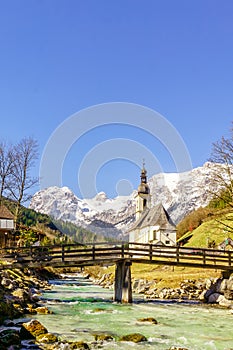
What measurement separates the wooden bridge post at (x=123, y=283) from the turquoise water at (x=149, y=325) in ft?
2.43

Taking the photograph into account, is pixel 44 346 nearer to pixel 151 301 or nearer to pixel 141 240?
pixel 151 301

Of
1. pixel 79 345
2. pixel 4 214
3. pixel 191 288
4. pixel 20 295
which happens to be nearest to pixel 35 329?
pixel 79 345

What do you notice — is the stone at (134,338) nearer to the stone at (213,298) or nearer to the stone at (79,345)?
the stone at (79,345)

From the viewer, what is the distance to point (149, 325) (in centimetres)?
1725

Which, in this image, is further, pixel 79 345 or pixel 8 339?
pixel 79 345

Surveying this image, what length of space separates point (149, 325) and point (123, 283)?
8.32 meters

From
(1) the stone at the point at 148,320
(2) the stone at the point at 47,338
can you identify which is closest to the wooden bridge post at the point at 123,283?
(1) the stone at the point at 148,320

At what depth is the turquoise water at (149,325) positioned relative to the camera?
46.1 ft

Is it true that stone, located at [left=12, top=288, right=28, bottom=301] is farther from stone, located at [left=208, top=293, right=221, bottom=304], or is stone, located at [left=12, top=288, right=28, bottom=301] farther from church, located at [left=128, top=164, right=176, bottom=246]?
church, located at [left=128, top=164, right=176, bottom=246]

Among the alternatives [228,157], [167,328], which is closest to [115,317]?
[167,328]

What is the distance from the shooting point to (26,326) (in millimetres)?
14570

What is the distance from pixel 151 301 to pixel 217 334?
1083cm

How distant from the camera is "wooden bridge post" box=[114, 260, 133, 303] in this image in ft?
82.1

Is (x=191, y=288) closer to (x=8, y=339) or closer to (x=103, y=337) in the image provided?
(x=103, y=337)
